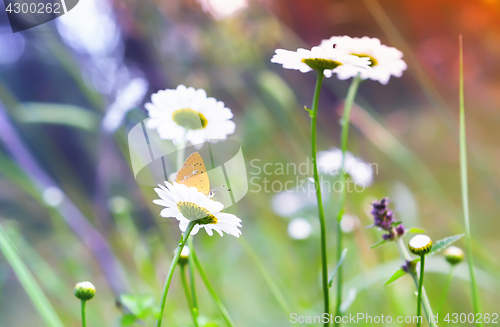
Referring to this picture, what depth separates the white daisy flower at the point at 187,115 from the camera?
23 centimetres

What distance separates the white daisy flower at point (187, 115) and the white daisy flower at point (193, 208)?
0.08 m

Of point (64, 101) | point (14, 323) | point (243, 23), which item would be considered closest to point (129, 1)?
point (243, 23)

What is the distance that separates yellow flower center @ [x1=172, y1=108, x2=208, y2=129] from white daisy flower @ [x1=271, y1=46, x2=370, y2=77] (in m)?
0.07

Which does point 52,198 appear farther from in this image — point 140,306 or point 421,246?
point 421,246

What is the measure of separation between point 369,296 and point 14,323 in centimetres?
64

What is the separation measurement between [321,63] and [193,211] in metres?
0.12

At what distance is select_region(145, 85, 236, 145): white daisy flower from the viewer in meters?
0.23

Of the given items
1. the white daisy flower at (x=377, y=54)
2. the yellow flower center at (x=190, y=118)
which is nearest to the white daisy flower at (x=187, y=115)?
the yellow flower center at (x=190, y=118)

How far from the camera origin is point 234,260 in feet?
2.32

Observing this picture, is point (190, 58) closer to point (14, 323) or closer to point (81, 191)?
point (81, 191)

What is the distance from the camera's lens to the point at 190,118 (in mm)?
239

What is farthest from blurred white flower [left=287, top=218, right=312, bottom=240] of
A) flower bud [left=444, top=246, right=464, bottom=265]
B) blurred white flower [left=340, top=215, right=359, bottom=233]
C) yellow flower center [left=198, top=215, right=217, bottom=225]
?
yellow flower center [left=198, top=215, right=217, bottom=225]

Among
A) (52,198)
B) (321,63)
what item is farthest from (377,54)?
(52,198)

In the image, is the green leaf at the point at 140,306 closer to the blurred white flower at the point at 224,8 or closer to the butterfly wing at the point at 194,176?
the butterfly wing at the point at 194,176
